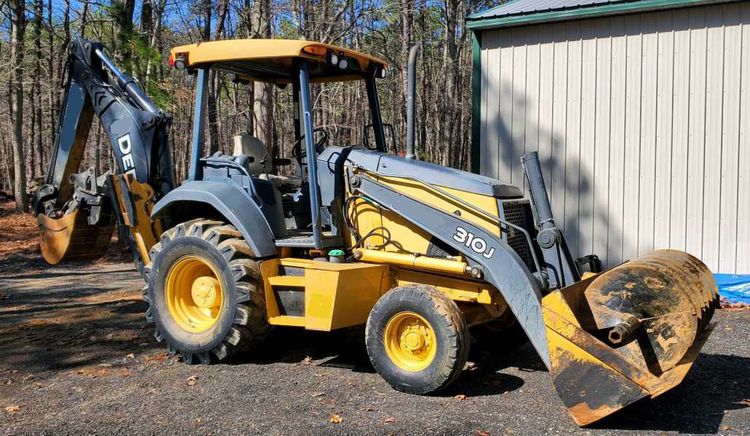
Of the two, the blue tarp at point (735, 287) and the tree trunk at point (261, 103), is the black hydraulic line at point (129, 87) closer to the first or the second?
the tree trunk at point (261, 103)

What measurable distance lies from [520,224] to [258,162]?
100 inches

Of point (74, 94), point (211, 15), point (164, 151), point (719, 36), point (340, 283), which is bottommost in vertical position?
point (340, 283)

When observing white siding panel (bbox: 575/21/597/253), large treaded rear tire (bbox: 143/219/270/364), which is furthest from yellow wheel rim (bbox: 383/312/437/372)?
white siding panel (bbox: 575/21/597/253)

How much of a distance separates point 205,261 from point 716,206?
6.58 meters

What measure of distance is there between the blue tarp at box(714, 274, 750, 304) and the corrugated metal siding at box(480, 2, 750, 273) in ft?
0.60

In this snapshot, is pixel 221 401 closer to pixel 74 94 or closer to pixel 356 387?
pixel 356 387

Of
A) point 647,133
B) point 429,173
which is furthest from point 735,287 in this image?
point 429,173

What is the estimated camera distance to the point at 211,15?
64.6 ft

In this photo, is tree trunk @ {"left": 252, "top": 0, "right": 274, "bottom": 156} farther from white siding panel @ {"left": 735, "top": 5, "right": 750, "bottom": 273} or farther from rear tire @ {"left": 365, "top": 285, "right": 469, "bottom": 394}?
rear tire @ {"left": 365, "top": 285, "right": 469, "bottom": 394}

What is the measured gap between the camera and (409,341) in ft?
17.7

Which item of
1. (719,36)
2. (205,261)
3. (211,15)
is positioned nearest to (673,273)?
(205,261)

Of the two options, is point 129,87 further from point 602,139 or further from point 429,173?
point 602,139

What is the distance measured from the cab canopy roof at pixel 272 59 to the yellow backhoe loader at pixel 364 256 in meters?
0.02

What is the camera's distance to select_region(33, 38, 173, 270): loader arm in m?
7.12
